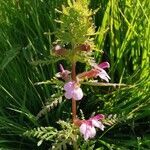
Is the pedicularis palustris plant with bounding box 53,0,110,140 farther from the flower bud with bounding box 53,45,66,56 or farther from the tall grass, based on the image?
the tall grass

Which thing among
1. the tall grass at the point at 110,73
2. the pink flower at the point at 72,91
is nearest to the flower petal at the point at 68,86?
the pink flower at the point at 72,91

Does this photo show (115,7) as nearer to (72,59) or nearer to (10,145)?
(72,59)

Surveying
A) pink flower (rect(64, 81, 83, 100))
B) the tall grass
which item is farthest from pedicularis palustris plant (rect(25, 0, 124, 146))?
the tall grass

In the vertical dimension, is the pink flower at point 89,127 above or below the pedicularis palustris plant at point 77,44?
below

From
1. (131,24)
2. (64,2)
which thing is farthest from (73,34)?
(64,2)

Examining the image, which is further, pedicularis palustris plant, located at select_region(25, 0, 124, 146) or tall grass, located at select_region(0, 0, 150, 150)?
tall grass, located at select_region(0, 0, 150, 150)

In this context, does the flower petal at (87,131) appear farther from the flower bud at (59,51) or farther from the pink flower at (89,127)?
the flower bud at (59,51)
